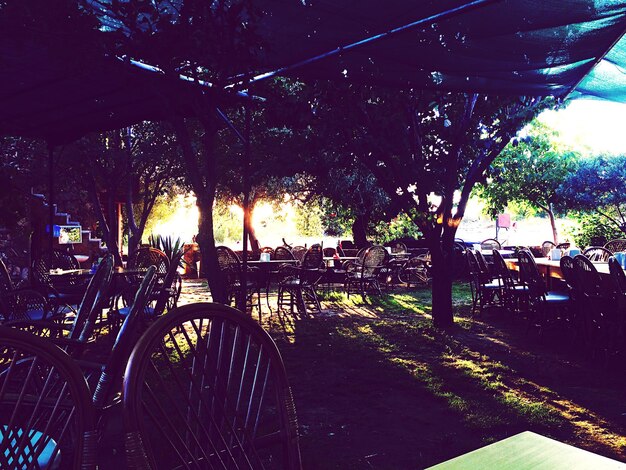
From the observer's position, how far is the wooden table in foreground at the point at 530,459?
1.02m

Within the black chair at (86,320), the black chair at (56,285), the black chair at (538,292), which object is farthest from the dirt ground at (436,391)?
the black chair at (56,285)

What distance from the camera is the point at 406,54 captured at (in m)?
4.37

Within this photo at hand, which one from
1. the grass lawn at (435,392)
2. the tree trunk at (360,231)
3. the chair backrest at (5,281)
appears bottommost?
the grass lawn at (435,392)

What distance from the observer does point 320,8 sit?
11.6 feet

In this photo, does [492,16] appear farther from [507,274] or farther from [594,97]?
[507,274]

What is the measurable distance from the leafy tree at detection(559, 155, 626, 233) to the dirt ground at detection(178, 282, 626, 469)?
258 inches

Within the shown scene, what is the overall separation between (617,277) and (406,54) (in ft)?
8.91

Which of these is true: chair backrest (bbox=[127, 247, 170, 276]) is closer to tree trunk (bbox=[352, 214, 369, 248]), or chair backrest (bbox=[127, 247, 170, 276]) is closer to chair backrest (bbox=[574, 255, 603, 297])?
chair backrest (bbox=[574, 255, 603, 297])

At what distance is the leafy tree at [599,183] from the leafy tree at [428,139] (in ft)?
21.8

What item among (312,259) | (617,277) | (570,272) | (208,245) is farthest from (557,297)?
(208,245)

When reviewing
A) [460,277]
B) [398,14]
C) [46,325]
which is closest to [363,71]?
[398,14]

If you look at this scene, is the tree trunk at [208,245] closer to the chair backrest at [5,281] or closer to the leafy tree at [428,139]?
the chair backrest at [5,281]

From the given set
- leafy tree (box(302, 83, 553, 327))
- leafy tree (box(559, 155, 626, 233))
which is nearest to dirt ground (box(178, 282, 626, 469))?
leafy tree (box(302, 83, 553, 327))

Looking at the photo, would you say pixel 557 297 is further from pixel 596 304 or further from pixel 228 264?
pixel 228 264
